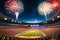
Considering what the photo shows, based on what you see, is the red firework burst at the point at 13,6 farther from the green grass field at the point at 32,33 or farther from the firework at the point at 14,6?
the green grass field at the point at 32,33

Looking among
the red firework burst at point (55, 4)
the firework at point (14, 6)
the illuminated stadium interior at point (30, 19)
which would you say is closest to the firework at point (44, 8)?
the illuminated stadium interior at point (30, 19)

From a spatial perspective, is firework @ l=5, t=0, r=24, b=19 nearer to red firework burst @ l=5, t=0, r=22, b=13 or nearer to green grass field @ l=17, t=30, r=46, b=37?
red firework burst @ l=5, t=0, r=22, b=13

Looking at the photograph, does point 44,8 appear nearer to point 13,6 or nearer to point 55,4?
point 55,4

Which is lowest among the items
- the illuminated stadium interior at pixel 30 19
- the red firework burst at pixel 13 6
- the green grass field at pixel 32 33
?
the green grass field at pixel 32 33

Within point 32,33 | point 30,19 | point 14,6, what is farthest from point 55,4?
point 14,6

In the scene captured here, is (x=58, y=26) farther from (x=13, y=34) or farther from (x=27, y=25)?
(x=13, y=34)

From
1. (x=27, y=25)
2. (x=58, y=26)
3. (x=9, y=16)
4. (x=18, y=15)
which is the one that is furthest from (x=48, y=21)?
(x=9, y=16)
